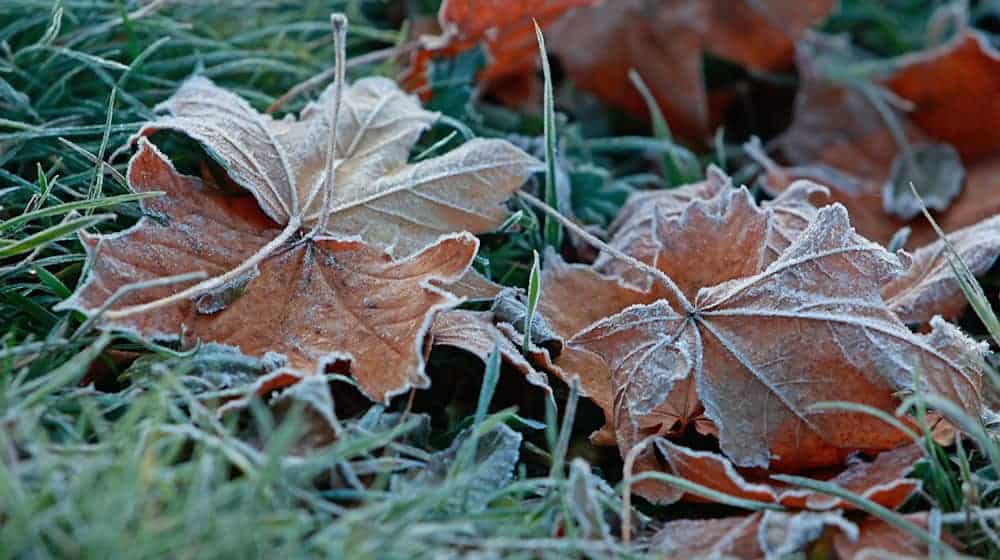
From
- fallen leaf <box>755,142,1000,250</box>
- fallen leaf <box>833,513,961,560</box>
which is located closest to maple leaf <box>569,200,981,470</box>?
fallen leaf <box>833,513,961,560</box>

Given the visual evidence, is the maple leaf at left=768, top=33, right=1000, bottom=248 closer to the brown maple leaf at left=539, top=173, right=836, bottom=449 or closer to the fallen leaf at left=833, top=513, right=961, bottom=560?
the brown maple leaf at left=539, top=173, right=836, bottom=449

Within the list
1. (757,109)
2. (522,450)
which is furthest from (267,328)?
(757,109)

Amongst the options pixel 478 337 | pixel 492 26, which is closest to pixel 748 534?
pixel 478 337

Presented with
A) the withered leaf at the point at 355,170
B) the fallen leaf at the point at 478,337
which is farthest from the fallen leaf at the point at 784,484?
the withered leaf at the point at 355,170

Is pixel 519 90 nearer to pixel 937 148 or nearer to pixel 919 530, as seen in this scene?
pixel 937 148

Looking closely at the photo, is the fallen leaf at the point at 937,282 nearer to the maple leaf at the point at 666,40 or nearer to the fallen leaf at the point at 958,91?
the fallen leaf at the point at 958,91
